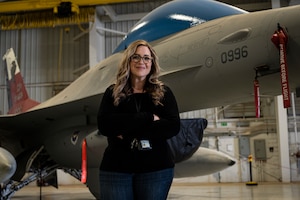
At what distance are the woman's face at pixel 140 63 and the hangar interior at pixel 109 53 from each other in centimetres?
1116

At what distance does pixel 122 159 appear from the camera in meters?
1.71

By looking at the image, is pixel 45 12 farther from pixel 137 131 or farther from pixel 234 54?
pixel 137 131

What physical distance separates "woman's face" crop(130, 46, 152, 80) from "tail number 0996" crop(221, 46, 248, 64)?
1.91 meters

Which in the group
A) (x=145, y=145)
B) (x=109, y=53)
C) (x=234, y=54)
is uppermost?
(x=109, y=53)

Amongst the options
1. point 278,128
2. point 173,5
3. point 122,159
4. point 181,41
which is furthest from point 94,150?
point 278,128

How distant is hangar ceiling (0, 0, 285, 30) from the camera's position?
45.2ft

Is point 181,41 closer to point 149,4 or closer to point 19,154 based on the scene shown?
point 19,154

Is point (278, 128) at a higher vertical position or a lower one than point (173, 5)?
lower

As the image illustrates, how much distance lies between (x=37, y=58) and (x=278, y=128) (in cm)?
1015

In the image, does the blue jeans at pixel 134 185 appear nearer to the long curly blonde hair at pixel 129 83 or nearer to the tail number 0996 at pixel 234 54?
the long curly blonde hair at pixel 129 83

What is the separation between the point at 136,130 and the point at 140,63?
1.08 feet

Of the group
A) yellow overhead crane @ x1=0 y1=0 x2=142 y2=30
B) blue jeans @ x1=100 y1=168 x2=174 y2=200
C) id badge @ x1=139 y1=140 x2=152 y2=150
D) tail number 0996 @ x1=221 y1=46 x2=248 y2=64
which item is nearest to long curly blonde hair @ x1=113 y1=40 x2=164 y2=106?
id badge @ x1=139 y1=140 x2=152 y2=150

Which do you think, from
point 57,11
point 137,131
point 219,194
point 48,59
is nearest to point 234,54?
point 137,131

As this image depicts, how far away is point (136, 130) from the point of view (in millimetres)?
1692
